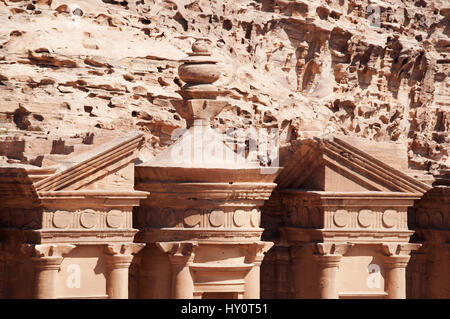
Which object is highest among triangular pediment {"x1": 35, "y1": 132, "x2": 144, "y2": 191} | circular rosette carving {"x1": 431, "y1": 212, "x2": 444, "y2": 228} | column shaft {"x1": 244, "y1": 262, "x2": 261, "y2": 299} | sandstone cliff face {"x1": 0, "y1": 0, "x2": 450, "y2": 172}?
sandstone cliff face {"x1": 0, "y1": 0, "x2": 450, "y2": 172}

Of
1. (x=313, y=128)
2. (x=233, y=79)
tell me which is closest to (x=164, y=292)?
(x=233, y=79)

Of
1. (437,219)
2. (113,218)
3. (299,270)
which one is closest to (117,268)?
(113,218)

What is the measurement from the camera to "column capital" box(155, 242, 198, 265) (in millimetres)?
18547

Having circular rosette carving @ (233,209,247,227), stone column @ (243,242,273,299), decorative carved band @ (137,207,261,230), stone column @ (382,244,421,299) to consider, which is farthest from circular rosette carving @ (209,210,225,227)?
stone column @ (382,244,421,299)

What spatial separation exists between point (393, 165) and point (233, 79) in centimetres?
893

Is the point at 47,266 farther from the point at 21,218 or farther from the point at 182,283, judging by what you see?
the point at 182,283

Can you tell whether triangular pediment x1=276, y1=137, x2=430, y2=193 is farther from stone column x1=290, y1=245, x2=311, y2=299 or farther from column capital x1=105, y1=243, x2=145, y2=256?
column capital x1=105, y1=243, x2=145, y2=256

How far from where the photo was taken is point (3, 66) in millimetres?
23156

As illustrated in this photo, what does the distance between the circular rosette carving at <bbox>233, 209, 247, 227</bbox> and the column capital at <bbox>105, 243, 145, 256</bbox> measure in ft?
4.80

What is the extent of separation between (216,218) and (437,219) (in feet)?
13.4

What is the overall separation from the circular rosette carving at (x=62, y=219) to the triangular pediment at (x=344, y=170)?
377 cm

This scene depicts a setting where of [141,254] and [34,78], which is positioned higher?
[34,78]

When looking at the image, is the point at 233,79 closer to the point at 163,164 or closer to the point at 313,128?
the point at 313,128

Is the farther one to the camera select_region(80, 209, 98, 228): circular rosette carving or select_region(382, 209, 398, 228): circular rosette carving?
select_region(382, 209, 398, 228): circular rosette carving
